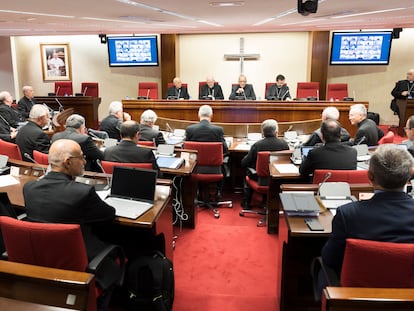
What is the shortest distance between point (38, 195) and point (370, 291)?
169 centimetres

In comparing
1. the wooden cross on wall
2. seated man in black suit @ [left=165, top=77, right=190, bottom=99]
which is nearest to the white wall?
the wooden cross on wall

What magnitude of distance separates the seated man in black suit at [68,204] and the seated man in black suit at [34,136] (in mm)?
2232

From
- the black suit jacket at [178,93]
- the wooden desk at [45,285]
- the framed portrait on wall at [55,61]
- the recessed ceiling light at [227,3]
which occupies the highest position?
the recessed ceiling light at [227,3]

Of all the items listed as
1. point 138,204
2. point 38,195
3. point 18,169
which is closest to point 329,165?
point 138,204

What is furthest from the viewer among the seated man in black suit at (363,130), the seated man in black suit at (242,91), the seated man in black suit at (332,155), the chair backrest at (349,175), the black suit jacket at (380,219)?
the seated man in black suit at (242,91)

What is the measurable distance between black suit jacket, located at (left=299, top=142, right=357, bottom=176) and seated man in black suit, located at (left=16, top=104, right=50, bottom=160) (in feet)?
9.43

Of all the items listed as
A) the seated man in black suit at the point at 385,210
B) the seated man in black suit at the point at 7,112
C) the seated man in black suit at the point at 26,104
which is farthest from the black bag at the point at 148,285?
the seated man in black suit at the point at 26,104

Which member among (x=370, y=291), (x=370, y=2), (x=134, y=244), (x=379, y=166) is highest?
(x=370, y=2)

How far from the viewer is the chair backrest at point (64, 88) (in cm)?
959

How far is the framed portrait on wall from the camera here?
1020cm

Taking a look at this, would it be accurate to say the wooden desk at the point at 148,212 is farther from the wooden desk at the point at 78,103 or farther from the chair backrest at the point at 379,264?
the wooden desk at the point at 78,103

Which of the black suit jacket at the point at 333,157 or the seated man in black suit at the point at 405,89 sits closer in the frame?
the black suit jacket at the point at 333,157

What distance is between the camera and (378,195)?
178cm

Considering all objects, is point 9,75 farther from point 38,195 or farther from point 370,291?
point 370,291
